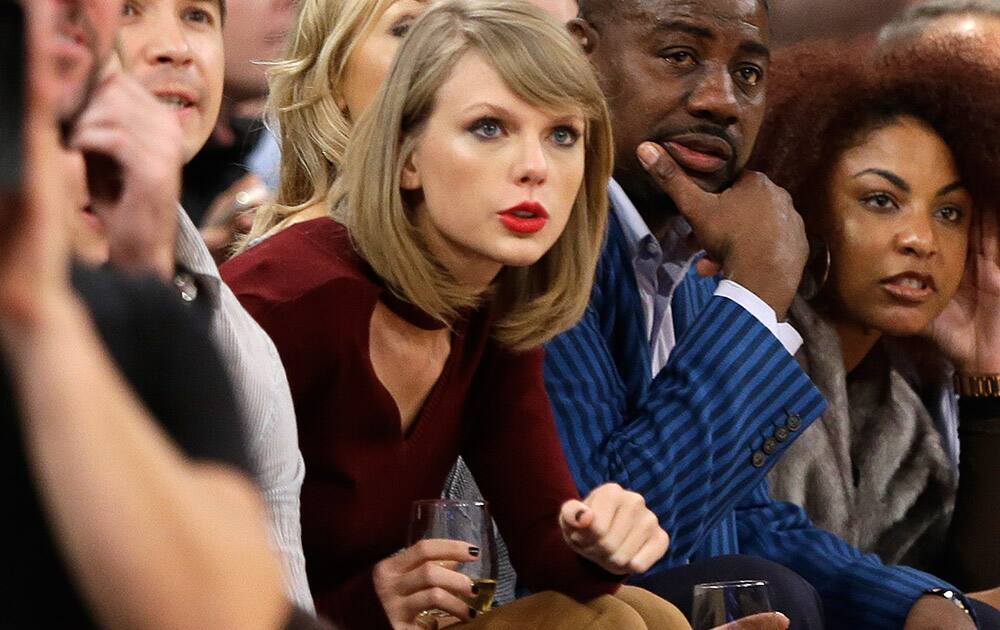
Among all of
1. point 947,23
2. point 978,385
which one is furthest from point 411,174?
point 947,23

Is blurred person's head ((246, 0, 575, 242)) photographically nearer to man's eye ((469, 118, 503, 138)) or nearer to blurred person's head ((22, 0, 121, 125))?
man's eye ((469, 118, 503, 138))

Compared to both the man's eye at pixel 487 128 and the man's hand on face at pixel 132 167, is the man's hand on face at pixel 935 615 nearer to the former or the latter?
the man's eye at pixel 487 128

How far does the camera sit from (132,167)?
0.92 meters

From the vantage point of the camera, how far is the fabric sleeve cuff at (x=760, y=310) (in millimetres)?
2322

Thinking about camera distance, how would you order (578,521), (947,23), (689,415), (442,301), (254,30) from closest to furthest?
1. (578,521)
2. (442,301)
3. (689,415)
4. (254,30)
5. (947,23)

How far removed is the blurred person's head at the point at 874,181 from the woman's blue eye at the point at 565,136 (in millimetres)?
930

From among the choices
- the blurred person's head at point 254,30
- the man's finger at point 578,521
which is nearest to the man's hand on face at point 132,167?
the man's finger at point 578,521

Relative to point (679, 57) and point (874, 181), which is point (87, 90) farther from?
point (874, 181)

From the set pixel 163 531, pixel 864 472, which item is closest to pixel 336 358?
pixel 163 531

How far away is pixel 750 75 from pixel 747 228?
29 cm

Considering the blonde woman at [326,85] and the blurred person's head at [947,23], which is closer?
the blonde woman at [326,85]

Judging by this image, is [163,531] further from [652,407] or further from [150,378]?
[652,407]

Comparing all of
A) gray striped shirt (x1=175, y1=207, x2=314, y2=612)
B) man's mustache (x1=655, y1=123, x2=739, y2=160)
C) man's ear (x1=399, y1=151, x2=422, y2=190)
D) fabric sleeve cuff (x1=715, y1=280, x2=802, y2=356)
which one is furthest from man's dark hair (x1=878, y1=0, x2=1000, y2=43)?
gray striped shirt (x1=175, y1=207, x2=314, y2=612)

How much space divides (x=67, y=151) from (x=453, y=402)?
1.18m
